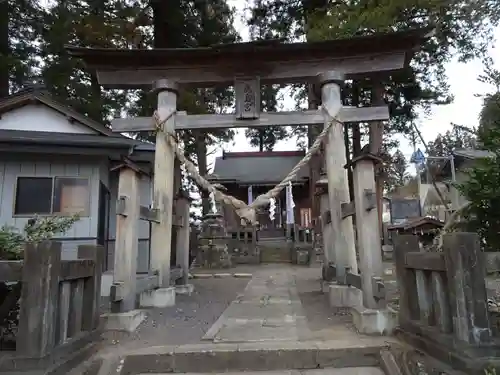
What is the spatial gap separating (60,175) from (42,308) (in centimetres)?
659

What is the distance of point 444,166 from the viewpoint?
21.5m

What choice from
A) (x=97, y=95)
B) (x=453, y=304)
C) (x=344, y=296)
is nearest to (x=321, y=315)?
(x=344, y=296)

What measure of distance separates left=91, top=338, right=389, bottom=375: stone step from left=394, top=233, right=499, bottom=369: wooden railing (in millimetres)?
503

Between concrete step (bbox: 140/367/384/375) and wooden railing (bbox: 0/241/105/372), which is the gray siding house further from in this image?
concrete step (bbox: 140/367/384/375)

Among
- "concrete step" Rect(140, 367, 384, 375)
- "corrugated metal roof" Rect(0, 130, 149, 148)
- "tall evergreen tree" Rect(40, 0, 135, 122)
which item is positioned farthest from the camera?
"tall evergreen tree" Rect(40, 0, 135, 122)

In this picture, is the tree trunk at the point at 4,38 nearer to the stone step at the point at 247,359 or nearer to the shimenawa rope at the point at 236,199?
the shimenawa rope at the point at 236,199

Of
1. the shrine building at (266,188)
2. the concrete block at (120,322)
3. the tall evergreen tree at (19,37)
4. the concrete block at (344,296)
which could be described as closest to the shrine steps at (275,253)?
the shrine building at (266,188)

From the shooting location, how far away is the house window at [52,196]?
8531 mm

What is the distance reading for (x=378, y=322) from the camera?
13.4 feet

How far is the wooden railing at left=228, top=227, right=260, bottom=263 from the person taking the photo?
57.0ft

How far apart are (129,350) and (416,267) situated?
278cm

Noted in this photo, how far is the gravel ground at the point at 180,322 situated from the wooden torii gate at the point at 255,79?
0.57m

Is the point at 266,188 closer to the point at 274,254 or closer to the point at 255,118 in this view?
the point at 274,254

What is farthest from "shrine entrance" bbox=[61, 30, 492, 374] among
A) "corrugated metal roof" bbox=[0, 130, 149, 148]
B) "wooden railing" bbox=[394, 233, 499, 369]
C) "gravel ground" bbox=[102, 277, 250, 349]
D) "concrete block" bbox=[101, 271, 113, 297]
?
"concrete block" bbox=[101, 271, 113, 297]
